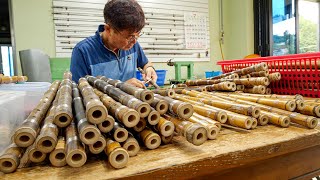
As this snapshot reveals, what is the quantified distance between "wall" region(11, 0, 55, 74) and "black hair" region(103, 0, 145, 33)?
2.93 metres

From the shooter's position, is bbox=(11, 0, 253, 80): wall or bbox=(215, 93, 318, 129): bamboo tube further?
bbox=(11, 0, 253, 80): wall

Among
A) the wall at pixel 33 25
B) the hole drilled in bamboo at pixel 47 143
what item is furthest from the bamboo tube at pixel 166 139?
the wall at pixel 33 25

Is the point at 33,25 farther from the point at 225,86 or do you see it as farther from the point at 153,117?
the point at 153,117

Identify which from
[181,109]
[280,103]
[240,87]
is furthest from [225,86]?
[181,109]

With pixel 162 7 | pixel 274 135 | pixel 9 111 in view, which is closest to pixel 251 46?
pixel 162 7

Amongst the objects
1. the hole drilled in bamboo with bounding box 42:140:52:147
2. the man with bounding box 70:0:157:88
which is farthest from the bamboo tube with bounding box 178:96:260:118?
the hole drilled in bamboo with bounding box 42:140:52:147

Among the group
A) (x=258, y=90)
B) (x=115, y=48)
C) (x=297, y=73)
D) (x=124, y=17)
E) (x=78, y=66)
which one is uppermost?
(x=124, y=17)

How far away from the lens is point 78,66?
2.25 m

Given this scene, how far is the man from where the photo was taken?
1.63 m

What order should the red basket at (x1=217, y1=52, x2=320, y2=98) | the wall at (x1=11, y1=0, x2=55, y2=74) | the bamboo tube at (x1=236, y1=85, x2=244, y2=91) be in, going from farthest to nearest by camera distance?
the wall at (x1=11, y1=0, x2=55, y2=74), the bamboo tube at (x1=236, y1=85, x2=244, y2=91), the red basket at (x1=217, y1=52, x2=320, y2=98)

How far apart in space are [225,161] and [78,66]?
6.10 feet

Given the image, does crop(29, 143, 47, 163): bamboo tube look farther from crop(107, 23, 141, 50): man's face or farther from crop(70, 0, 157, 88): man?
crop(107, 23, 141, 50): man's face

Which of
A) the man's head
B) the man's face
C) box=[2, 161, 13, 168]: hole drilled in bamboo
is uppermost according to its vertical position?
the man's head

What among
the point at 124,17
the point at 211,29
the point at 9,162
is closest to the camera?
the point at 9,162
